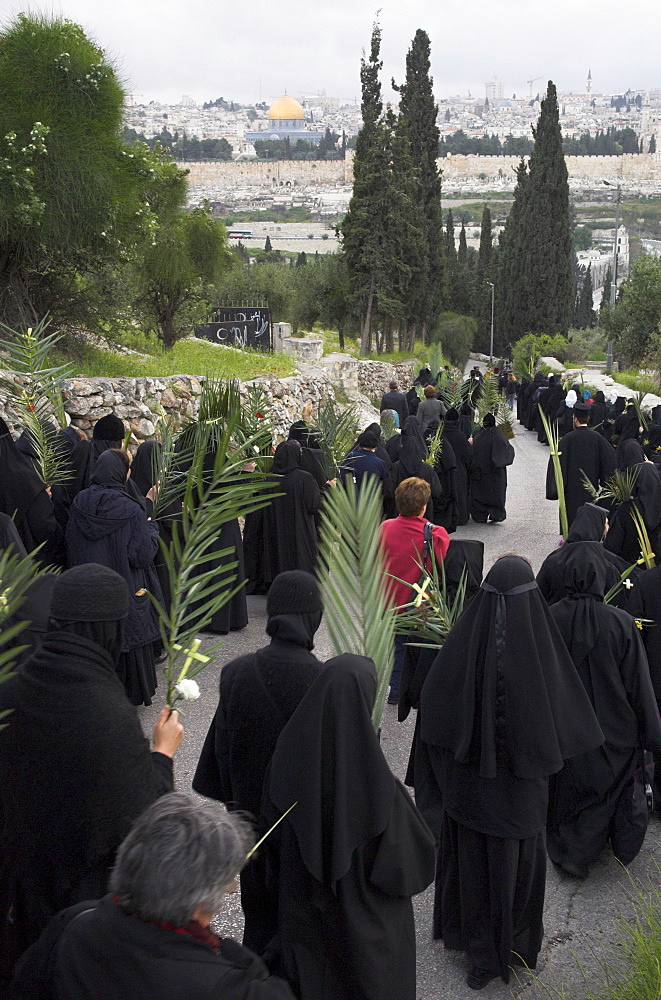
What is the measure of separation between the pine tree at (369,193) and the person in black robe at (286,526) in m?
24.8

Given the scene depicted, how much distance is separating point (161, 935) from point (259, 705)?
4.48 ft

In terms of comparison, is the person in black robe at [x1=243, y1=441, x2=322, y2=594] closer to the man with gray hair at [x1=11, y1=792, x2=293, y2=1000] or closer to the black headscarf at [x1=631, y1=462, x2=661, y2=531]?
the black headscarf at [x1=631, y1=462, x2=661, y2=531]

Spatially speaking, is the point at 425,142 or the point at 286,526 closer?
the point at 286,526

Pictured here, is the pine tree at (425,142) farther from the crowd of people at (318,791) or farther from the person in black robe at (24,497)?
the crowd of people at (318,791)

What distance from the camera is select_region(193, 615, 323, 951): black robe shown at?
3.08 m

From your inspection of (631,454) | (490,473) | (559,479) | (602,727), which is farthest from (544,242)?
(602,727)

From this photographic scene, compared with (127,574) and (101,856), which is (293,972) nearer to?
(101,856)

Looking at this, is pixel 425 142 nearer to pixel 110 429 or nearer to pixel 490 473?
pixel 490 473

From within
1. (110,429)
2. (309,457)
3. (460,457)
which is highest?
(110,429)

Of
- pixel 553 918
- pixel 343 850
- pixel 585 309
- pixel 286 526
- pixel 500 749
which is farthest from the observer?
pixel 585 309

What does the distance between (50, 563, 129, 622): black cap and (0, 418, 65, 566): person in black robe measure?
3.39 meters

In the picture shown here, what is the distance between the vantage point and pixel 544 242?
5106cm

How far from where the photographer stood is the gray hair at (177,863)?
69.5 inches

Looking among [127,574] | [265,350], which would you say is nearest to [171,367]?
[265,350]
